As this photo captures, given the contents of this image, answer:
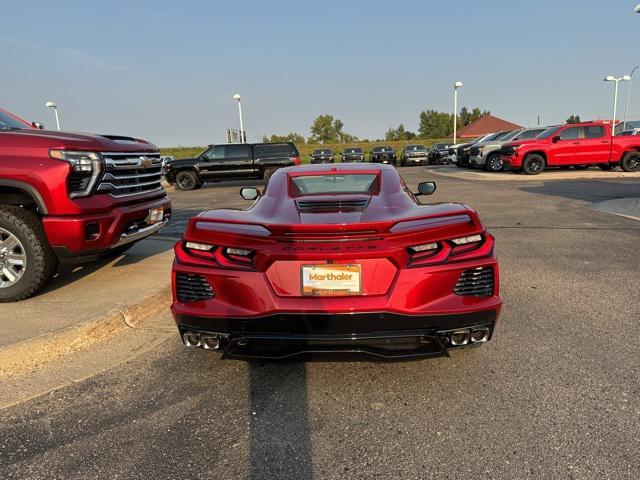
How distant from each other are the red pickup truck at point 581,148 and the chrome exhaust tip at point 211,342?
57.8 feet

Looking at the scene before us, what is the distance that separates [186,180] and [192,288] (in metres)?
17.7

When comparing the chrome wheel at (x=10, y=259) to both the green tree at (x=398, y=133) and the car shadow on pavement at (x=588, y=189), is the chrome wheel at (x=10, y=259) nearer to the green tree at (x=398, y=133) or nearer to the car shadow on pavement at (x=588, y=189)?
the car shadow on pavement at (x=588, y=189)

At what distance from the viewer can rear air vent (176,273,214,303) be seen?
8.80 feet

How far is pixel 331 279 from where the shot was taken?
8.20 feet

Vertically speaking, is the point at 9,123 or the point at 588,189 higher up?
the point at 9,123

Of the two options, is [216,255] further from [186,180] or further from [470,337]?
[186,180]

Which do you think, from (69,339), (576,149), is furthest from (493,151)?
(69,339)

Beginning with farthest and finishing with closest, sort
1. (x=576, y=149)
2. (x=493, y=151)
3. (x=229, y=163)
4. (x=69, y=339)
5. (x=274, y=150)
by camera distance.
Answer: (x=493, y=151), (x=274, y=150), (x=229, y=163), (x=576, y=149), (x=69, y=339)

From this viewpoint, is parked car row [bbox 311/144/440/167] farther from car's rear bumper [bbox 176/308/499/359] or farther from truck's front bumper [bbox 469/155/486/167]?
car's rear bumper [bbox 176/308/499/359]

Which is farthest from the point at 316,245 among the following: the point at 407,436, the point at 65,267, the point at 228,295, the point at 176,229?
the point at 176,229

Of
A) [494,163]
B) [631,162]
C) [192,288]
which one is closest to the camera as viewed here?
[192,288]

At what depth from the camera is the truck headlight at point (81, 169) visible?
154 inches

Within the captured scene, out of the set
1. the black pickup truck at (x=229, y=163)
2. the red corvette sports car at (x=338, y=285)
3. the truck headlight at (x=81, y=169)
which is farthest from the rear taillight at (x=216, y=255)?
the black pickup truck at (x=229, y=163)

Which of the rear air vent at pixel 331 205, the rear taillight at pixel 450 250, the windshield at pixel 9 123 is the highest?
the windshield at pixel 9 123
